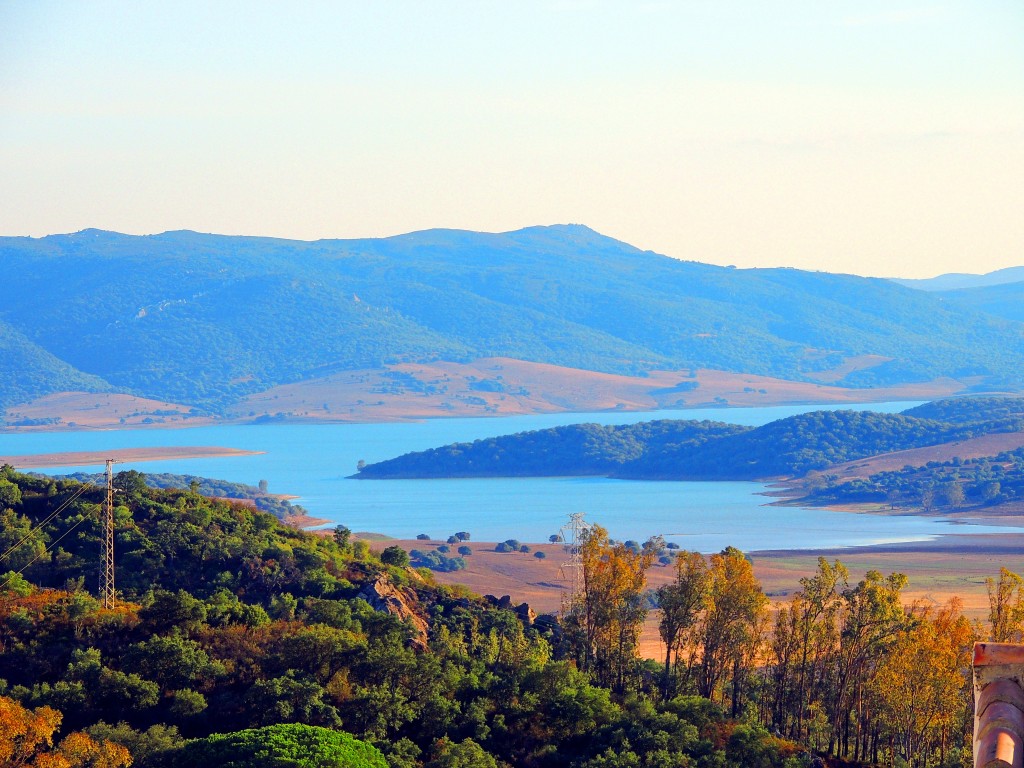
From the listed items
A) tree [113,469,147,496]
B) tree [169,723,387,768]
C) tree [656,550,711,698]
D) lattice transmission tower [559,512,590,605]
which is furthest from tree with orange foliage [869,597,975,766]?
tree [113,469,147,496]

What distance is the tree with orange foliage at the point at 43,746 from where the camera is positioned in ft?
101

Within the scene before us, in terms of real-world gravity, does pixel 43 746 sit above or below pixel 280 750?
below

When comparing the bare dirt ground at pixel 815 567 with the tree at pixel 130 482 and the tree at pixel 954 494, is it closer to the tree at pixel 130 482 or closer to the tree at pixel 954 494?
the tree at pixel 954 494

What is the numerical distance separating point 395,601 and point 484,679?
8868 mm

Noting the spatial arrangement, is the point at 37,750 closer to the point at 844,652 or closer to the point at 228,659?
the point at 228,659

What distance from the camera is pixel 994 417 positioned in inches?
7707

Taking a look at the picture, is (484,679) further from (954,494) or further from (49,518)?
(954,494)

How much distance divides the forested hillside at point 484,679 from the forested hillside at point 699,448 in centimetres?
12619

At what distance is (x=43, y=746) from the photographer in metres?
32.7

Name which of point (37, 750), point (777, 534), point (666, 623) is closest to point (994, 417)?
point (777, 534)

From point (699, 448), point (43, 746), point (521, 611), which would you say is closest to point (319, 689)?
point (43, 746)

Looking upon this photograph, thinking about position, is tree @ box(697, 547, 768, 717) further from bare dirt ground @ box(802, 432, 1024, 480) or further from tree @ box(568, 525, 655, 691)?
bare dirt ground @ box(802, 432, 1024, 480)

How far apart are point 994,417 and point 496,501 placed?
78763 mm

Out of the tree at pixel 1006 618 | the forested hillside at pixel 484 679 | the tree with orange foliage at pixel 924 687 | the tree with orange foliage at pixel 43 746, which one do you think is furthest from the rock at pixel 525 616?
the tree with orange foliage at pixel 43 746
